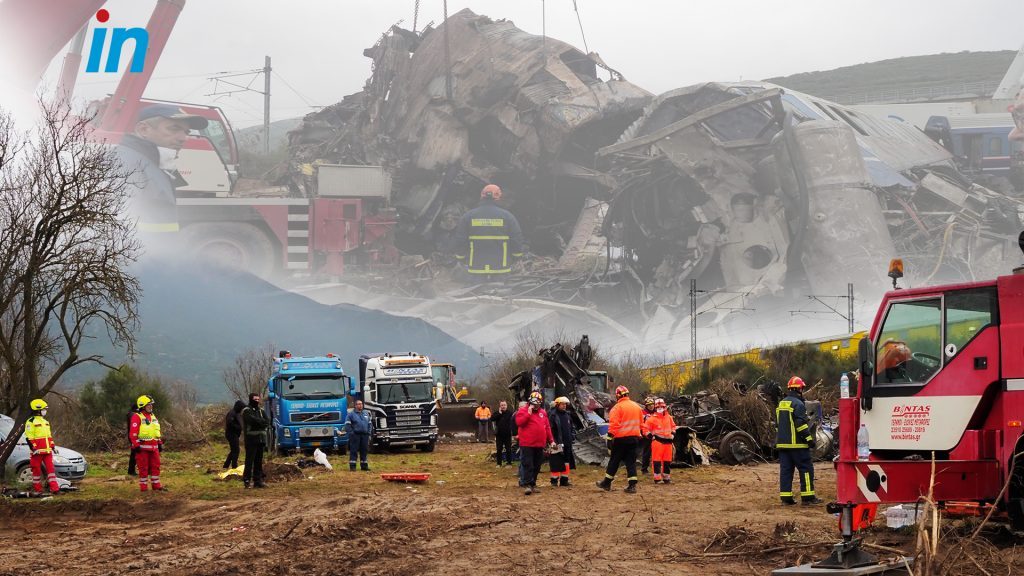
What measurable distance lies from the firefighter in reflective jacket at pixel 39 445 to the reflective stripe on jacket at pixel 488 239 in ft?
227

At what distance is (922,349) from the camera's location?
10742 mm

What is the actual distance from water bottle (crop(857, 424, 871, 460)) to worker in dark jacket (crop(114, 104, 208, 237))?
72.7 metres

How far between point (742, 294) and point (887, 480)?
73741 millimetres

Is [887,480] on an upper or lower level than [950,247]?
lower

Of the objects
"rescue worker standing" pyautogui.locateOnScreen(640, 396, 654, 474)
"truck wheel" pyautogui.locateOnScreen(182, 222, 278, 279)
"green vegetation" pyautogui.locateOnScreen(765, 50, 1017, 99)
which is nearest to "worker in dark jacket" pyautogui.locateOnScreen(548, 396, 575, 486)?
"rescue worker standing" pyautogui.locateOnScreen(640, 396, 654, 474)

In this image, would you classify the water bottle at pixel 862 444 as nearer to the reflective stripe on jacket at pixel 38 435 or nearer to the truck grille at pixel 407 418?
the reflective stripe on jacket at pixel 38 435

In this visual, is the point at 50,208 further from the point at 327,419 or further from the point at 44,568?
the point at 327,419

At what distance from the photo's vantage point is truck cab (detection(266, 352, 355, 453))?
28.7m

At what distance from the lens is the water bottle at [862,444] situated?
36.0ft

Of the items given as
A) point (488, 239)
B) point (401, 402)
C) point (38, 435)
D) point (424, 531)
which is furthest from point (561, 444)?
point (488, 239)

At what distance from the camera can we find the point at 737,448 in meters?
23.0

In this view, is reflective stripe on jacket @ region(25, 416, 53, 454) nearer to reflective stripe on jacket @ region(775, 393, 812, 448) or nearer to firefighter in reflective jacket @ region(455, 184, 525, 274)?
reflective stripe on jacket @ region(775, 393, 812, 448)

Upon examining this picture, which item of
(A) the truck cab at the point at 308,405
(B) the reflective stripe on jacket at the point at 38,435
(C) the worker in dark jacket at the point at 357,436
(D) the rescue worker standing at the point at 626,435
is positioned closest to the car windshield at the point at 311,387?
(A) the truck cab at the point at 308,405

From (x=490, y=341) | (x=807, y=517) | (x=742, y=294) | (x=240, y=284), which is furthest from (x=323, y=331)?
(x=807, y=517)
